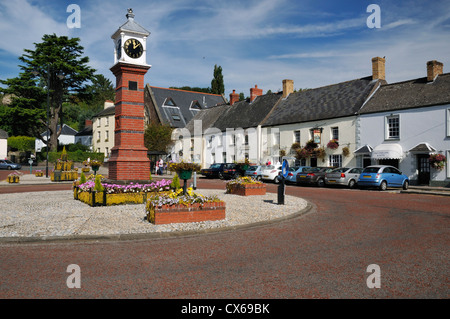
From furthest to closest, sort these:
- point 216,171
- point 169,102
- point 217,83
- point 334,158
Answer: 1. point 217,83
2. point 169,102
3. point 216,171
4. point 334,158

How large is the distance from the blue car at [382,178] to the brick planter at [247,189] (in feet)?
30.4

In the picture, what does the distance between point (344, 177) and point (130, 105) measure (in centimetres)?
1618

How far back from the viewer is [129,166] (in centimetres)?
1377

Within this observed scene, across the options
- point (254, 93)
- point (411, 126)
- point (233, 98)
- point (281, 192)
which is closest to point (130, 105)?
point (281, 192)

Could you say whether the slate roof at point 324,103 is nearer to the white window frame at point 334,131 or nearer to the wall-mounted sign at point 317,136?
the white window frame at point 334,131

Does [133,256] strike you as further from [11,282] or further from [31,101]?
[31,101]

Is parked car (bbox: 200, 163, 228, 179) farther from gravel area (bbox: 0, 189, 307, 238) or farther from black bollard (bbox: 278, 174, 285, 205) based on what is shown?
black bollard (bbox: 278, 174, 285, 205)

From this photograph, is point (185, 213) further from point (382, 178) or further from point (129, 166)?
point (382, 178)

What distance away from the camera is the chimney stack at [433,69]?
27.8 m

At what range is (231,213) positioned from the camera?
11.0 meters

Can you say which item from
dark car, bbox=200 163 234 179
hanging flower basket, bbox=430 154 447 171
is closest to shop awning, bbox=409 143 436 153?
hanging flower basket, bbox=430 154 447 171

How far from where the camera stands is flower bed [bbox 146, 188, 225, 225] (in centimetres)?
906
